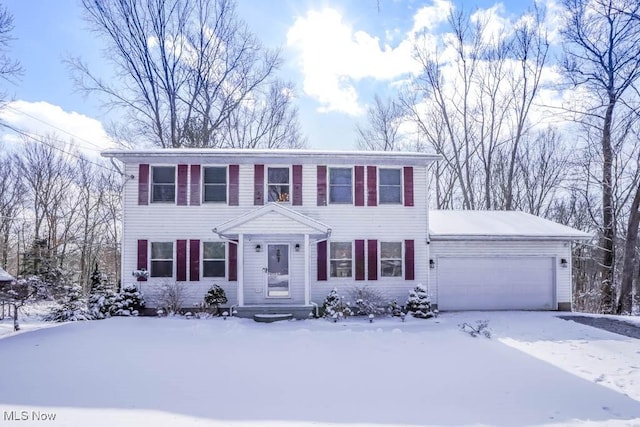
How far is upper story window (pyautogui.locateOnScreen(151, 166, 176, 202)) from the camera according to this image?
12055mm

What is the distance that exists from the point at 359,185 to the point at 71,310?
9.81m

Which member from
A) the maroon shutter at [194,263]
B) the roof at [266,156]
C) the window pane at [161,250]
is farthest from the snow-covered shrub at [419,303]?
the window pane at [161,250]

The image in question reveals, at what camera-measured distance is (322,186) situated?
12.2 metres

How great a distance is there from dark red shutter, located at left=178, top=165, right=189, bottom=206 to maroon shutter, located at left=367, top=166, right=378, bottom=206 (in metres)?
5.94

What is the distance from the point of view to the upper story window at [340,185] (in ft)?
40.5

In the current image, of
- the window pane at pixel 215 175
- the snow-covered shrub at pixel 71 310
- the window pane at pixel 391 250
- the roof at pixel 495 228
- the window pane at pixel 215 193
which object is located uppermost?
the window pane at pixel 215 175

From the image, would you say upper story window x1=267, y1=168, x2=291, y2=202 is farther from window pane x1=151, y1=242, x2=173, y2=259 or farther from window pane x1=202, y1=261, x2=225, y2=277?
window pane x1=151, y1=242, x2=173, y2=259

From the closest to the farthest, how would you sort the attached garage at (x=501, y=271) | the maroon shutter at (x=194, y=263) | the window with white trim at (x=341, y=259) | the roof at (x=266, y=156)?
1. the maroon shutter at (x=194, y=263)
2. the roof at (x=266, y=156)
3. the window with white trim at (x=341, y=259)
4. the attached garage at (x=501, y=271)

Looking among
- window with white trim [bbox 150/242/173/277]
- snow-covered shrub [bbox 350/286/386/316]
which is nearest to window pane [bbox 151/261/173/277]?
window with white trim [bbox 150/242/173/277]

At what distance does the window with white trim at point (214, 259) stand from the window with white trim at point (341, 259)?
3.47 metres

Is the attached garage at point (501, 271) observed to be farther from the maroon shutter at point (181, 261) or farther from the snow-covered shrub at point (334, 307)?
the maroon shutter at point (181, 261)

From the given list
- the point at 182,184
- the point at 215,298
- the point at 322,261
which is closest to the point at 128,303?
the point at 215,298

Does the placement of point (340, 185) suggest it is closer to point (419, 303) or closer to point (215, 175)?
point (215, 175)

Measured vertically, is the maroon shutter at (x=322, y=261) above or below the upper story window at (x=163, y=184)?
below
